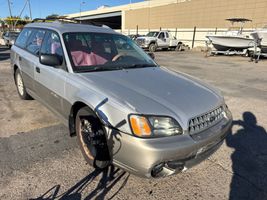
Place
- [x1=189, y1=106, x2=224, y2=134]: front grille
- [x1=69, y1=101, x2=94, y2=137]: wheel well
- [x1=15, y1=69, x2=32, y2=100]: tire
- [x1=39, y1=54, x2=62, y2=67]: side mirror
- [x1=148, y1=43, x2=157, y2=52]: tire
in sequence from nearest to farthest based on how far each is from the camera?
1. [x1=189, y1=106, x2=224, y2=134]: front grille
2. [x1=69, y1=101, x2=94, y2=137]: wheel well
3. [x1=39, y1=54, x2=62, y2=67]: side mirror
4. [x1=15, y1=69, x2=32, y2=100]: tire
5. [x1=148, y1=43, x2=157, y2=52]: tire

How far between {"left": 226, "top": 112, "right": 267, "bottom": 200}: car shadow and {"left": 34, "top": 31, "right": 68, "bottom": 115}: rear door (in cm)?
242

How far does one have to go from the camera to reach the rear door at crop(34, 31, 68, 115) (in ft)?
10.4

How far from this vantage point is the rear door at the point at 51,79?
3.16 meters

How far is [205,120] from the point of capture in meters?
2.48

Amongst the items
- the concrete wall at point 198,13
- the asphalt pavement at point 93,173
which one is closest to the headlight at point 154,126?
the asphalt pavement at point 93,173

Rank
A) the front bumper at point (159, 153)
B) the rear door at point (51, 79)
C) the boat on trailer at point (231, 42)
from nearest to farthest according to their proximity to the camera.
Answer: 1. the front bumper at point (159, 153)
2. the rear door at point (51, 79)
3. the boat on trailer at point (231, 42)

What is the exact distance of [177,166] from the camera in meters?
2.28

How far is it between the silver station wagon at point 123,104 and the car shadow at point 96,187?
0.15 m

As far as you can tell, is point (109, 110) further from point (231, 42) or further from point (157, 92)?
point (231, 42)

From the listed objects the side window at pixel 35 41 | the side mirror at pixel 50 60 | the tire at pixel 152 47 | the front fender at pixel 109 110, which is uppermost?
the side window at pixel 35 41

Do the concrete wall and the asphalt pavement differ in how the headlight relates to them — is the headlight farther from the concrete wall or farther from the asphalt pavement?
the concrete wall

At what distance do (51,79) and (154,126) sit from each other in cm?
189

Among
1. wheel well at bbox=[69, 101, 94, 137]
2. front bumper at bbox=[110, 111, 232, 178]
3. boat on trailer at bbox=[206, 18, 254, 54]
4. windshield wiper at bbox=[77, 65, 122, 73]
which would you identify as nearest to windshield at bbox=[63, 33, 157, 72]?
windshield wiper at bbox=[77, 65, 122, 73]

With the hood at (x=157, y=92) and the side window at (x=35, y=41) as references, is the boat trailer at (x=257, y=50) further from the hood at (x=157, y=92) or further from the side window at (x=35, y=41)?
the side window at (x=35, y=41)
